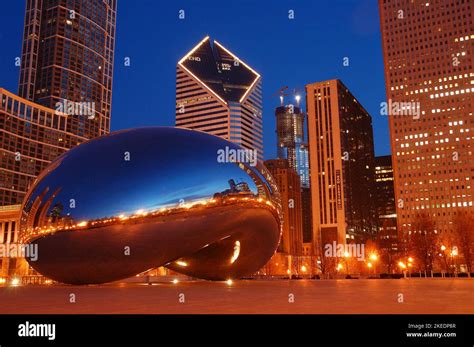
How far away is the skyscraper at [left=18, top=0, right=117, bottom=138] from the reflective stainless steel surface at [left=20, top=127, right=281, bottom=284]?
488ft

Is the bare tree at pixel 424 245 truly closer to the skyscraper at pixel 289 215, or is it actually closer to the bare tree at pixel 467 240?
the bare tree at pixel 467 240

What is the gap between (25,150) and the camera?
442 feet

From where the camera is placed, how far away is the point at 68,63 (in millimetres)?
164250

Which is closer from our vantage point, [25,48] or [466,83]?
[466,83]

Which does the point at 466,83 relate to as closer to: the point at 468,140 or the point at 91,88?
the point at 468,140

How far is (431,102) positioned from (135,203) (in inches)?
5990

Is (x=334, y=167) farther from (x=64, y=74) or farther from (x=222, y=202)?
(x=222, y=202)

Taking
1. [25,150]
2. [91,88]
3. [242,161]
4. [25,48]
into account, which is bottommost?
[242,161]

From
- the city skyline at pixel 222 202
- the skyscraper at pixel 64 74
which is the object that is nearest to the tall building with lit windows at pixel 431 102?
the city skyline at pixel 222 202

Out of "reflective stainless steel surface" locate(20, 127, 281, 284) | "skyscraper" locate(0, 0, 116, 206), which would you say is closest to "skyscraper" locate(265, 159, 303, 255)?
"skyscraper" locate(0, 0, 116, 206)

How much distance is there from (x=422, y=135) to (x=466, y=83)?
20.3m

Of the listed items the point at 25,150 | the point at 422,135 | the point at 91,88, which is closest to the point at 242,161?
the point at 25,150

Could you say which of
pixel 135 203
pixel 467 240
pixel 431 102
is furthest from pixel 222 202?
pixel 431 102
